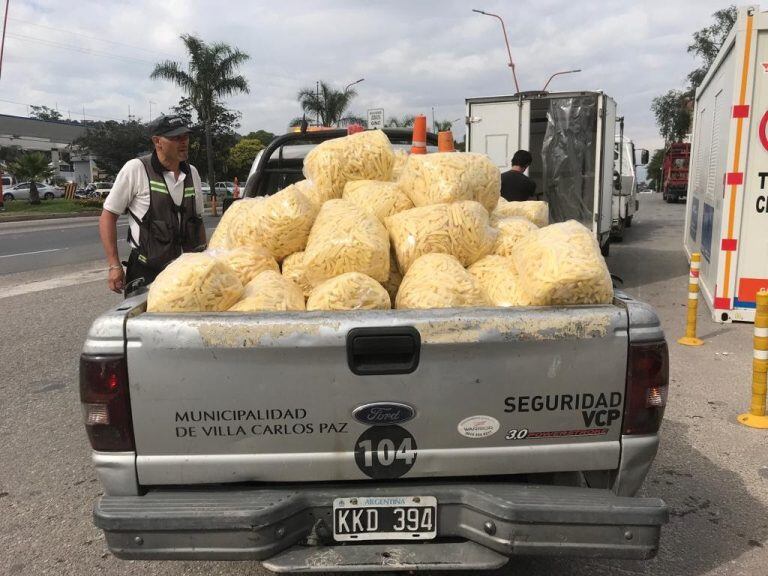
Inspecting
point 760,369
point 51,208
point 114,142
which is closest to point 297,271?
point 760,369

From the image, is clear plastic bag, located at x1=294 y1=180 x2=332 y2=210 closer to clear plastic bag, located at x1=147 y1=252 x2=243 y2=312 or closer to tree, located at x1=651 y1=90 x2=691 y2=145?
clear plastic bag, located at x1=147 y1=252 x2=243 y2=312

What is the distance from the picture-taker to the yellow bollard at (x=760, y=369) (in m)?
4.64

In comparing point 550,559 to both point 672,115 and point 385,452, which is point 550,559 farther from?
point 672,115

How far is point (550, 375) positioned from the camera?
2.24 m

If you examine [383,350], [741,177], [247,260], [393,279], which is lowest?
[383,350]

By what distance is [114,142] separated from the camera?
171ft

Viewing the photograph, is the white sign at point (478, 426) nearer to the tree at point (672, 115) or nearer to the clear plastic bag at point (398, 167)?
the clear plastic bag at point (398, 167)

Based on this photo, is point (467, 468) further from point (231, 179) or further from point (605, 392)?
point (231, 179)

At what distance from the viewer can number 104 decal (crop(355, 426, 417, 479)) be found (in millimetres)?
2268

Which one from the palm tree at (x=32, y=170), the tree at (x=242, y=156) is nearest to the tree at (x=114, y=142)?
the tree at (x=242, y=156)

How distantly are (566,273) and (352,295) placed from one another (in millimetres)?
808

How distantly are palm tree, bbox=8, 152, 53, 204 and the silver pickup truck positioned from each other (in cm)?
4035

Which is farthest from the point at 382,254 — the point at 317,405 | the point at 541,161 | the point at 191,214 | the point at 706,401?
the point at 541,161

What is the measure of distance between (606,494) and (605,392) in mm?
376
